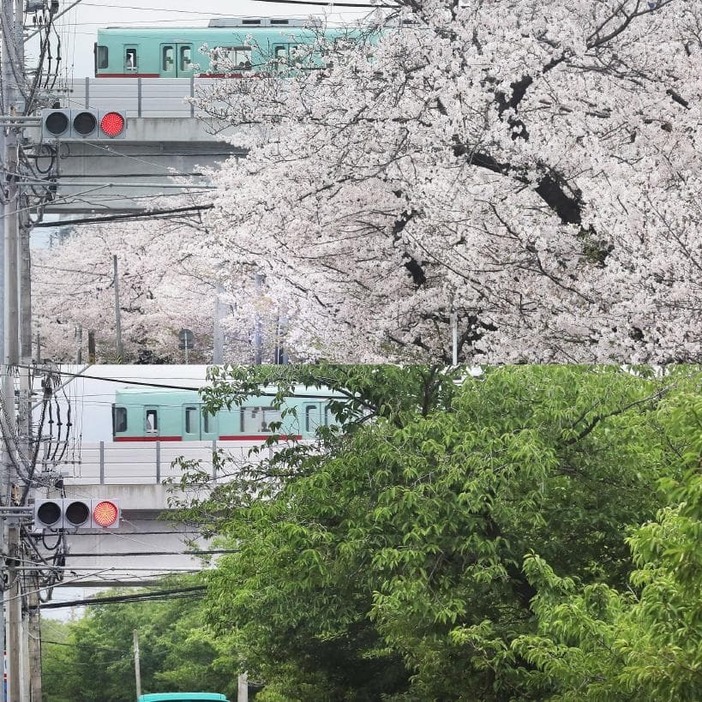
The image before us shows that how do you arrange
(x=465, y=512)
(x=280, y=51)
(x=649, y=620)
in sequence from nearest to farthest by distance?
(x=649, y=620), (x=465, y=512), (x=280, y=51)

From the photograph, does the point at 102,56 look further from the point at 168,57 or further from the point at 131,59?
the point at 168,57

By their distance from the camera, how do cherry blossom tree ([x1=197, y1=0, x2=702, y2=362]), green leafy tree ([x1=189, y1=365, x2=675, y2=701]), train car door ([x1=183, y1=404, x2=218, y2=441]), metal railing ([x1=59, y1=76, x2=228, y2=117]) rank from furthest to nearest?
train car door ([x1=183, y1=404, x2=218, y2=441]) → metal railing ([x1=59, y1=76, x2=228, y2=117]) → cherry blossom tree ([x1=197, y1=0, x2=702, y2=362]) → green leafy tree ([x1=189, y1=365, x2=675, y2=701])

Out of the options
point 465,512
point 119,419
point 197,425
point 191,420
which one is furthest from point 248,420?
point 465,512

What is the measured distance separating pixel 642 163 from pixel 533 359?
2.87 metres

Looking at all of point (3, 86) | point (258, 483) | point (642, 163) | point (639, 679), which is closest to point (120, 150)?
point (3, 86)

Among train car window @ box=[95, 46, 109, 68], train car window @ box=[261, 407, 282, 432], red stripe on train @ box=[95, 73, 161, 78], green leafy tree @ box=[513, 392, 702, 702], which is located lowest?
green leafy tree @ box=[513, 392, 702, 702]

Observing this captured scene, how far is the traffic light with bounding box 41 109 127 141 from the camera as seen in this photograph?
47.9 ft

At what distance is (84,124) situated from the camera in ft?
48.2

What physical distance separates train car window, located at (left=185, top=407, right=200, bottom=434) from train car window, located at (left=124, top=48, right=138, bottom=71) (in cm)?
779

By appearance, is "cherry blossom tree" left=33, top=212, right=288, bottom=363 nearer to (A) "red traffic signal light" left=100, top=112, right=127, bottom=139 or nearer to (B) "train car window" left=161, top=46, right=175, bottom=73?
(B) "train car window" left=161, top=46, right=175, bottom=73

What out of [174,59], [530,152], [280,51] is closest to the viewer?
[530,152]

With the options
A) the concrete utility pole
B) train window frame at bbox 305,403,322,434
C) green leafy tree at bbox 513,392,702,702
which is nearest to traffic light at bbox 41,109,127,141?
the concrete utility pole

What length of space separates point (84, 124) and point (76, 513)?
14.9ft

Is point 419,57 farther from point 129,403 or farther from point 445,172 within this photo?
point 129,403
